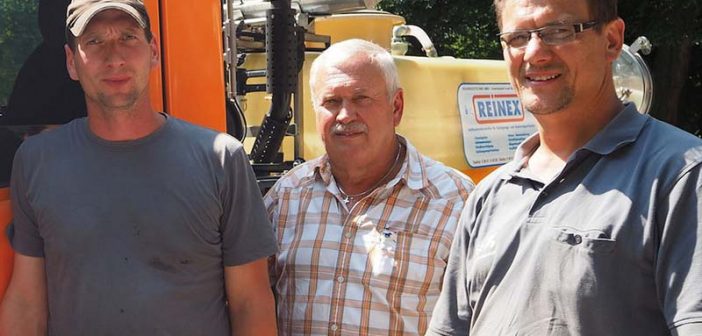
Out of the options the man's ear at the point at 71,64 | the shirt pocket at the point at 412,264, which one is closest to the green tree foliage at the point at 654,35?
the shirt pocket at the point at 412,264

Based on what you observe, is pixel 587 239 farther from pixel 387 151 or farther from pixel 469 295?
pixel 387 151

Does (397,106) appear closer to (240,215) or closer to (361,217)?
(361,217)

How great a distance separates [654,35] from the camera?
10.9m

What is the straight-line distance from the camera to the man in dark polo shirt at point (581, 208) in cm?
139

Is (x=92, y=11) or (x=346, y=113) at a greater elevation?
(x=92, y=11)

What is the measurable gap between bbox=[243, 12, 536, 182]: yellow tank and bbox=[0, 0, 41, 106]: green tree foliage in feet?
5.63

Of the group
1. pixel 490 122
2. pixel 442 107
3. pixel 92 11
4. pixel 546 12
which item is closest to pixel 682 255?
pixel 546 12

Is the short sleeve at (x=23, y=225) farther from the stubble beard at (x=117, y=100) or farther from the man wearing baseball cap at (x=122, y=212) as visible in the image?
the stubble beard at (x=117, y=100)

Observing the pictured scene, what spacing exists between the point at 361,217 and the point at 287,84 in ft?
3.92

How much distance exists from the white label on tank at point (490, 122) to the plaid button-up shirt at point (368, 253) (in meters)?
1.94

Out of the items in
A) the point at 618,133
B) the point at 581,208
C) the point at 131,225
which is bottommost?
the point at 131,225

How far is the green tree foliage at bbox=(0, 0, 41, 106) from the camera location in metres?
1.95

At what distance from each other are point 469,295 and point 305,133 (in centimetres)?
202

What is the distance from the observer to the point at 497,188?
1768 mm
